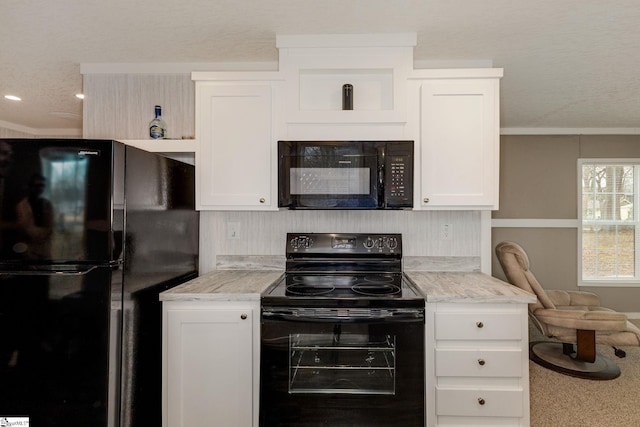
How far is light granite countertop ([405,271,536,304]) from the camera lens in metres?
1.63

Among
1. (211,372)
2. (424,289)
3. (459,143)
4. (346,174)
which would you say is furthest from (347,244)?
(211,372)

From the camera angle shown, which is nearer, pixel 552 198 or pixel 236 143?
pixel 236 143

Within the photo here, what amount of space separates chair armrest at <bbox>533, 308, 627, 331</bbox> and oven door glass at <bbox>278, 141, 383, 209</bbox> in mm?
2037

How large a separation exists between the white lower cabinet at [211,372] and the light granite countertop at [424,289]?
12cm

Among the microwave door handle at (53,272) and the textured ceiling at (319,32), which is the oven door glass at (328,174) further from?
the microwave door handle at (53,272)

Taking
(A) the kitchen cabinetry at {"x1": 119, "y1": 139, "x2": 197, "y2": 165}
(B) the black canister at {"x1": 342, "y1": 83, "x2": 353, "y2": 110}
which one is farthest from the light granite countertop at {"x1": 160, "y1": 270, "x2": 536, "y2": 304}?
(B) the black canister at {"x1": 342, "y1": 83, "x2": 353, "y2": 110}

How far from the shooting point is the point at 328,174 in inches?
77.5

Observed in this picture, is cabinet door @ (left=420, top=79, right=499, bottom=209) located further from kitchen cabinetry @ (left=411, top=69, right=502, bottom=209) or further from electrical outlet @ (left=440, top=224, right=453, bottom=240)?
electrical outlet @ (left=440, top=224, right=453, bottom=240)

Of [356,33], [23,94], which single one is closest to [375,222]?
[356,33]

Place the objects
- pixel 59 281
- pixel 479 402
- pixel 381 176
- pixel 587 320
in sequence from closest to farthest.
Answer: pixel 59 281 < pixel 479 402 < pixel 381 176 < pixel 587 320

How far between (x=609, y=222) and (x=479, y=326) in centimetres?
415

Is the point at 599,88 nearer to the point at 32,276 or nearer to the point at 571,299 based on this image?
the point at 571,299

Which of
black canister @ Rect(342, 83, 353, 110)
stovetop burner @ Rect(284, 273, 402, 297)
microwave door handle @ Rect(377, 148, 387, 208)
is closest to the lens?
stovetop burner @ Rect(284, 273, 402, 297)

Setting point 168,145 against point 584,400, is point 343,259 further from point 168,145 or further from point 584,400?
point 584,400
